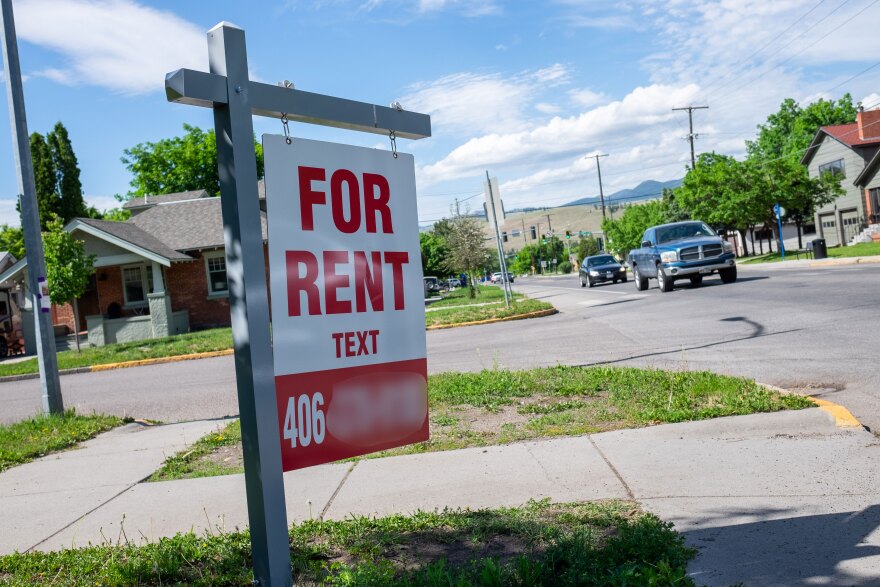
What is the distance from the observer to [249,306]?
10.2 feet

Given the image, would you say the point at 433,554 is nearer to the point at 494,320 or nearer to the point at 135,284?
the point at 494,320

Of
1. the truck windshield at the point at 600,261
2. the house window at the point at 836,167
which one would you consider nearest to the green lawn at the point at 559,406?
the truck windshield at the point at 600,261

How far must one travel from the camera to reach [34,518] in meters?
5.60

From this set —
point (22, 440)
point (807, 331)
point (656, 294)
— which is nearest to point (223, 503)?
point (22, 440)

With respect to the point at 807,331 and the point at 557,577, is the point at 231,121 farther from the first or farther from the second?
the point at 807,331

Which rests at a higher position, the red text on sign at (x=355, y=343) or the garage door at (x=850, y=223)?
the garage door at (x=850, y=223)

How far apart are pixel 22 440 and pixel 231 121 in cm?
701

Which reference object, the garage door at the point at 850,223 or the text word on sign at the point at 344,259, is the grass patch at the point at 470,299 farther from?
the garage door at the point at 850,223

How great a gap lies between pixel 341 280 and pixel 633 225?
279 ft

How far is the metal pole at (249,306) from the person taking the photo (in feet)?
10.2

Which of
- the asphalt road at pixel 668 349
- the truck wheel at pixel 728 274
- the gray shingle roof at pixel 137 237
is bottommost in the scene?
the asphalt road at pixel 668 349

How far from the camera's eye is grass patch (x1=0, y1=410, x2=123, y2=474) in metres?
7.89

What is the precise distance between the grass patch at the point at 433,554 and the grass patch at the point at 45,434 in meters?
3.80

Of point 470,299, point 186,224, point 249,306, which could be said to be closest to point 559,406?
point 249,306
